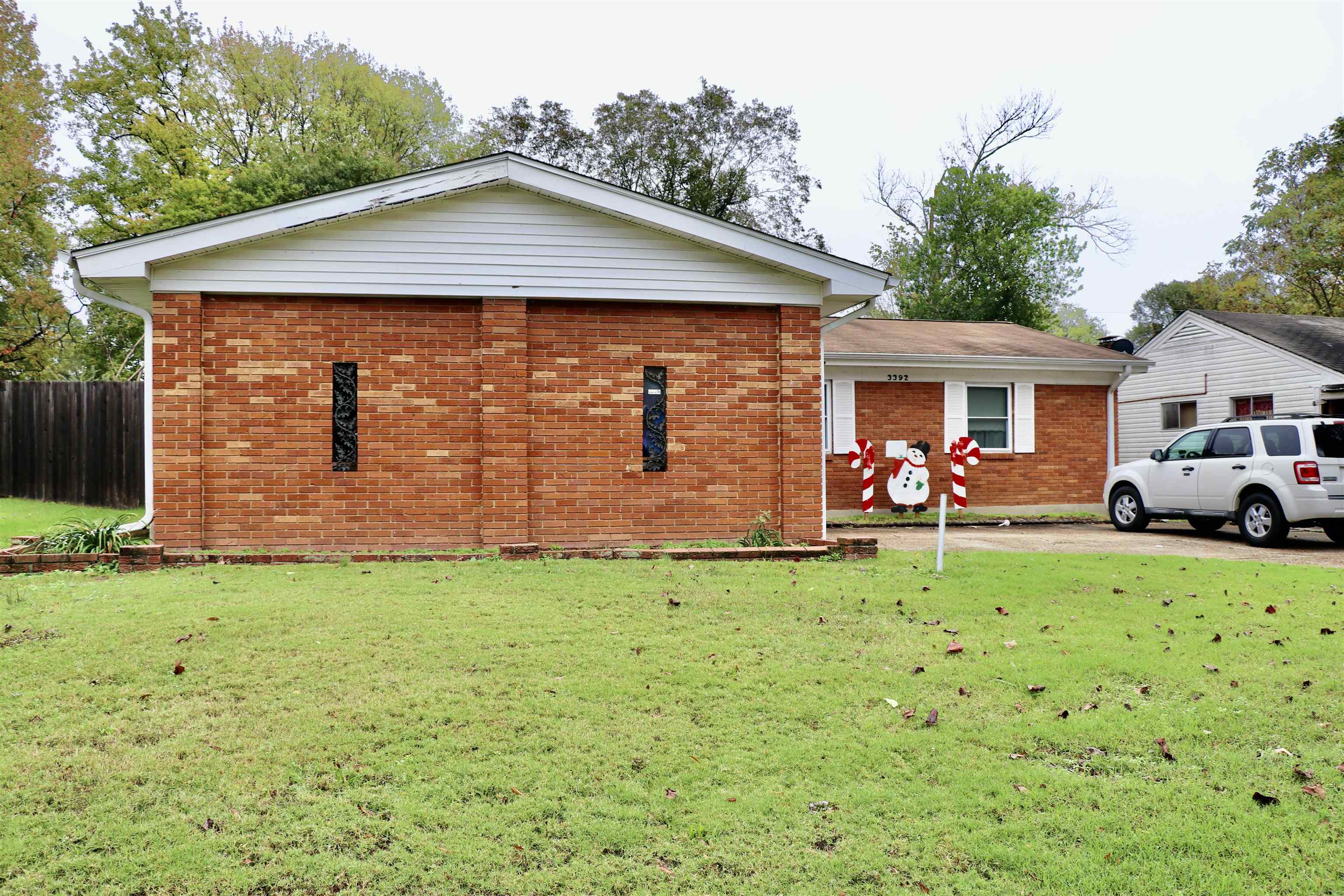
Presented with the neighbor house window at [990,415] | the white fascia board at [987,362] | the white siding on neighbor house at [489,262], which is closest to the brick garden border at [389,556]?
the white siding on neighbor house at [489,262]

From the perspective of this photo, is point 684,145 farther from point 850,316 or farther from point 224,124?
point 850,316

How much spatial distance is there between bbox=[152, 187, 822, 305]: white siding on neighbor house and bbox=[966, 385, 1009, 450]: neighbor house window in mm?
8376

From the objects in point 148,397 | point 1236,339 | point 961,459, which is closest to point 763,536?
point 961,459

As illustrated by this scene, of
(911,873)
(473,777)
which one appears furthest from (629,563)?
(911,873)

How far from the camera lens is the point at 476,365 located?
9.82m

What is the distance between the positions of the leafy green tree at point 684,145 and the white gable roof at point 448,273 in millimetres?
24303

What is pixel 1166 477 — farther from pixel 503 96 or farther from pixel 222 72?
pixel 222 72

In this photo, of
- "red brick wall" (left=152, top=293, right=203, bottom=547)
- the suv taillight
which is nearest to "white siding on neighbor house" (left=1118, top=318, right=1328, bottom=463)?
the suv taillight

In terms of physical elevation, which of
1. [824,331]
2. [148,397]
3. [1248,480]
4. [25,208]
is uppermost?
[25,208]

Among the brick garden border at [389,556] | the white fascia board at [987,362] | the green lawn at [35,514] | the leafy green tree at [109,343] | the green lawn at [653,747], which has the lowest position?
the green lawn at [653,747]

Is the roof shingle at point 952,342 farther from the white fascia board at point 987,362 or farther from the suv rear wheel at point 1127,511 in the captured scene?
the suv rear wheel at point 1127,511

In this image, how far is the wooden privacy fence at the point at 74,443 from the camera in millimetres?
15523

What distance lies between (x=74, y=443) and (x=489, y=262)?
37.6ft

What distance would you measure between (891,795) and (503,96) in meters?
37.0
